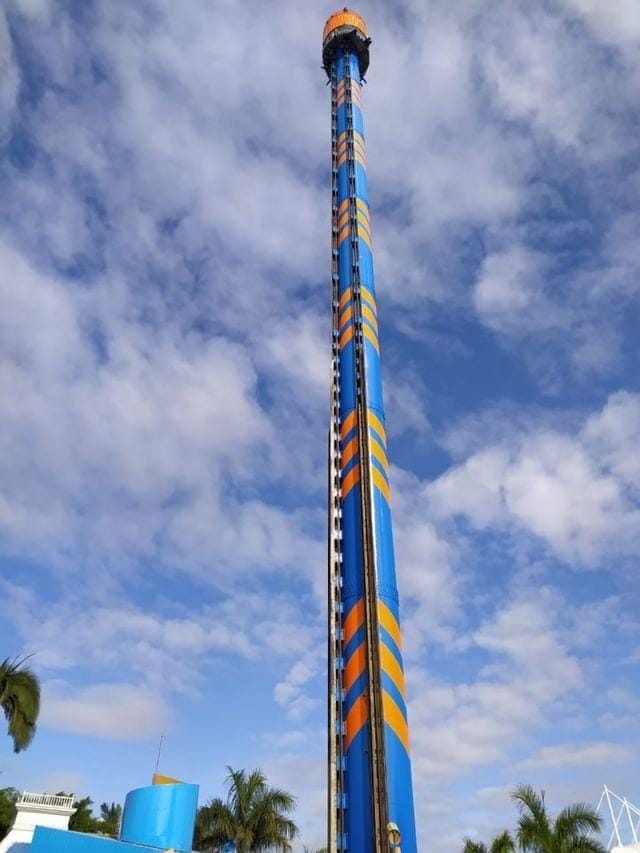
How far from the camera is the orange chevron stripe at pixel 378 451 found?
36.9 meters

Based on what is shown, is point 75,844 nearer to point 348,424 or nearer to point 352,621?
point 352,621

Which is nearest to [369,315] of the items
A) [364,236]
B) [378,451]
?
[364,236]

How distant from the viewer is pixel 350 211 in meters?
47.5

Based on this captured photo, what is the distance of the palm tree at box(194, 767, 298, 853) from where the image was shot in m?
36.8

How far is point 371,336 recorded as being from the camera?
1654 inches

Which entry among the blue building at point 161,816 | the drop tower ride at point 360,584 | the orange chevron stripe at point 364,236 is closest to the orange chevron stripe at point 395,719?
the drop tower ride at point 360,584

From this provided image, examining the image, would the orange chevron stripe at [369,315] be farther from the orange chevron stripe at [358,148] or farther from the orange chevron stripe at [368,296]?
the orange chevron stripe at [358,148]

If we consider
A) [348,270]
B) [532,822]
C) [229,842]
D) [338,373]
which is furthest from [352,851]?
[348,270]

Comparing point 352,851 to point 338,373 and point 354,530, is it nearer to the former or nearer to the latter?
point 354,530

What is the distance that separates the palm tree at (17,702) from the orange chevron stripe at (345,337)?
81.4 feet

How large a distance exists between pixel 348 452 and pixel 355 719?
1396 cm

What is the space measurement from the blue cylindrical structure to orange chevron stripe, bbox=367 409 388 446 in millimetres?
20460

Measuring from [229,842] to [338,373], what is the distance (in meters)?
27.8

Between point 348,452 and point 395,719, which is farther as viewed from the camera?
point 348,452
